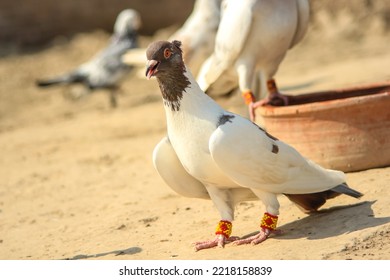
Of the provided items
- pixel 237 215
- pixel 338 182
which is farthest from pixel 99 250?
pixel 338 182

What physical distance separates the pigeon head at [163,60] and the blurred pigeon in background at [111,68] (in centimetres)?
728

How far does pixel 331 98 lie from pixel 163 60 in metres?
2.35

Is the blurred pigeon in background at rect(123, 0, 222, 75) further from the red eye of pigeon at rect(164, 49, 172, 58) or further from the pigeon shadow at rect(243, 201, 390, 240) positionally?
the red eye of pigeon at rect(164, 49, 172, 58)

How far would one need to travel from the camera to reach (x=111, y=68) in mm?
11742

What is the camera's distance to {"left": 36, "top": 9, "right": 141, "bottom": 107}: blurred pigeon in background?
11.7m

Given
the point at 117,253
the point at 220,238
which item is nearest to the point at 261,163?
the point at 220,238

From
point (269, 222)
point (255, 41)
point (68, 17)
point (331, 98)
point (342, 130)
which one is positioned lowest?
point (269, 222)

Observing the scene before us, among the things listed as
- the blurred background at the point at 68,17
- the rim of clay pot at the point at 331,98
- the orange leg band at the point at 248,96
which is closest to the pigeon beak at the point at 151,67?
the rim of clay pot at the point at 331,98

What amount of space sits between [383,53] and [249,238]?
26.9 ft

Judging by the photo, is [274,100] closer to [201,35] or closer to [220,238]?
[201,35]

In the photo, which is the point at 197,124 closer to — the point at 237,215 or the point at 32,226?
the point at 237,215

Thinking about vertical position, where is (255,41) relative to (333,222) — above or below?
above

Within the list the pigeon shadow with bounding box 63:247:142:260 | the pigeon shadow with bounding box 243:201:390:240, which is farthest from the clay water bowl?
the pigeon shadow with bounding box 63:247:142:260

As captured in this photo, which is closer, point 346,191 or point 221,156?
point 221,156
